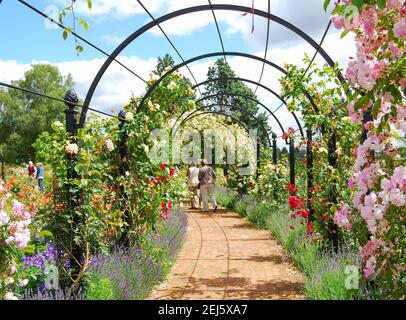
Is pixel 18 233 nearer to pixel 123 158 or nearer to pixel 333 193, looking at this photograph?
pixel 123 158

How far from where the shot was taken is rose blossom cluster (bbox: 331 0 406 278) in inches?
86.9

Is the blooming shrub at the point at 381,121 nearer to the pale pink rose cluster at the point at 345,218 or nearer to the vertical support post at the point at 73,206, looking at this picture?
the pale pink rose cluster at the point at 345,218

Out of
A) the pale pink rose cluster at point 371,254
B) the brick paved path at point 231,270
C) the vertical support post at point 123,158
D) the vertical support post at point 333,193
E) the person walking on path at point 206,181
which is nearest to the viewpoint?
the pale pink rose cluster at point 371,254

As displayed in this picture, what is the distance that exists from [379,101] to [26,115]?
37.8m

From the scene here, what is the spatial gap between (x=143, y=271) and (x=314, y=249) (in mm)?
2267

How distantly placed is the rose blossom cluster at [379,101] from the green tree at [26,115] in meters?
34.4

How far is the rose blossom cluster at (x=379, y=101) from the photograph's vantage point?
221 cm

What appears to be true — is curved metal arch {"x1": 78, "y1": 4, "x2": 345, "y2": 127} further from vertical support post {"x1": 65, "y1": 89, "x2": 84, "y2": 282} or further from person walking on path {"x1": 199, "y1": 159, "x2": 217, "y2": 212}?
person walking on path {"x1": 199, "y1": 159, "x2": 217, "y2": 212}

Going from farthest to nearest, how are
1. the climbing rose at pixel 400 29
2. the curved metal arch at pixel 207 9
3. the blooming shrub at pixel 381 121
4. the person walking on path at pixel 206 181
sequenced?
the person walking on path at pixel 206 181 → the curved metal arch at pixel 207 9 → the blooming shrub at pixel 381 121 → the climbing rose at pixel 400 29

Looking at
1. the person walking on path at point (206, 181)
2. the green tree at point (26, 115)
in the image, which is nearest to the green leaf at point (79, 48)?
the person walking on path at point (206, 181)

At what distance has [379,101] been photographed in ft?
7.20

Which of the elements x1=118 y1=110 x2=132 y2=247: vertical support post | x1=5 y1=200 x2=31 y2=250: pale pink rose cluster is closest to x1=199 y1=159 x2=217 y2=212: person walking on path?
x1=118 y1=110 x2=132 y2=247: vertical support post

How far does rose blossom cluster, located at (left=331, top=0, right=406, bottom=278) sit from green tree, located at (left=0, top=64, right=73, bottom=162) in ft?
113

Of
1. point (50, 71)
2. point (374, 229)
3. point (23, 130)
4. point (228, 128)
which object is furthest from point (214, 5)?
point (50, 71)
